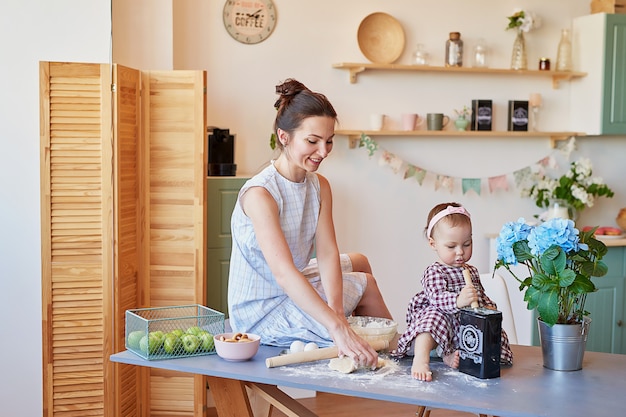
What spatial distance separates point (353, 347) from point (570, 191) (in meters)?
3.08

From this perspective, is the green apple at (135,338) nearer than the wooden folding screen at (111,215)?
Yes

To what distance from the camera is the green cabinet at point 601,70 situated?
5004 mm

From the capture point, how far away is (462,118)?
4934mm

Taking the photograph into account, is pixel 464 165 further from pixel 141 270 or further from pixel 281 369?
pixel 281 369

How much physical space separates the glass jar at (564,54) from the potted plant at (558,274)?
3066mm

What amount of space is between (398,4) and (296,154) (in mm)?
2498

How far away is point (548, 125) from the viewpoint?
525 cm

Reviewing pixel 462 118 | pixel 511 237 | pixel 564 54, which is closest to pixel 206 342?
pixel 511 237

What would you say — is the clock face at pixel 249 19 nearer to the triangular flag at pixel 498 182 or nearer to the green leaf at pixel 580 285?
the triangular flag at pixel 498 182

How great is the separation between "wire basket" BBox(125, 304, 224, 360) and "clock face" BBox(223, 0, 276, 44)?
2.33 m

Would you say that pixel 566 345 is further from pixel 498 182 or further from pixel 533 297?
pixel 498 182

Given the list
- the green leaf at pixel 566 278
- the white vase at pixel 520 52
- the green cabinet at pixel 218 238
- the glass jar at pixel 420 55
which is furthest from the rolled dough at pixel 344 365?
the white vase at pixel 520 52

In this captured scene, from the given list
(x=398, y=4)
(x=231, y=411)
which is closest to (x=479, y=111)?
(x=398, y=4)

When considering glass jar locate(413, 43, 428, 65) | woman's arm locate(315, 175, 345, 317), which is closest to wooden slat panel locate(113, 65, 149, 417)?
woman's arm locate(315, 175, 345, 317)
